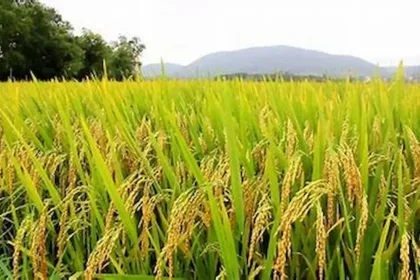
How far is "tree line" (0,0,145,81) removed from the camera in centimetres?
4069

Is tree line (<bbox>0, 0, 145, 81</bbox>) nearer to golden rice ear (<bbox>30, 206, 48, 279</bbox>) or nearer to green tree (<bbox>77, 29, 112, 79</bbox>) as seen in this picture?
green tree (<bbox>77, 29, 112, 79</bbox>)

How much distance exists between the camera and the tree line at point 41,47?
4069 centimetres

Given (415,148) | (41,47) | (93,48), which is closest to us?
(415,148)

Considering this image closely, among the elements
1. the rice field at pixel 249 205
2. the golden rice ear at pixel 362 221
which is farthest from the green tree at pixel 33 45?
the golden rice ear at pixel 362 221

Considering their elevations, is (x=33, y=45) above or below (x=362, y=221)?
below

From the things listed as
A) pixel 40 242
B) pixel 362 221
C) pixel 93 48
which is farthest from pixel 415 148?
pixel 93 48

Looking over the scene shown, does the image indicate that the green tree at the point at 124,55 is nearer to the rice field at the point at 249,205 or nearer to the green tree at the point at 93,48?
the green tree at the point at 93,48

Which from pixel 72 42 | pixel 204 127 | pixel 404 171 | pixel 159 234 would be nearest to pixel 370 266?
pixel 404 171

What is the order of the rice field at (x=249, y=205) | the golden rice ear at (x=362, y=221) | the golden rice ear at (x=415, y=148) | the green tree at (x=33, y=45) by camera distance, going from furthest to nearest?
the green tree at (x=33, y=45), the golden rice ear at (x=415, y=148), the rice field at (x=249, y=205), the golden rice ear at (x=362, y=221)

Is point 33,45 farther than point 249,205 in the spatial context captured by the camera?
Yes

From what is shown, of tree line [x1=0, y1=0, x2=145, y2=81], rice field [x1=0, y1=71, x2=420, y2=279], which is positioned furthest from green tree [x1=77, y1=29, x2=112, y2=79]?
rice field [x1=0, y1=71, x2=420, y2=279]

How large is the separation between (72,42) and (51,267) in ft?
149

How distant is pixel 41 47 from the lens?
140ft

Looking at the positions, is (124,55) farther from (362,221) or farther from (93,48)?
(362,221)
